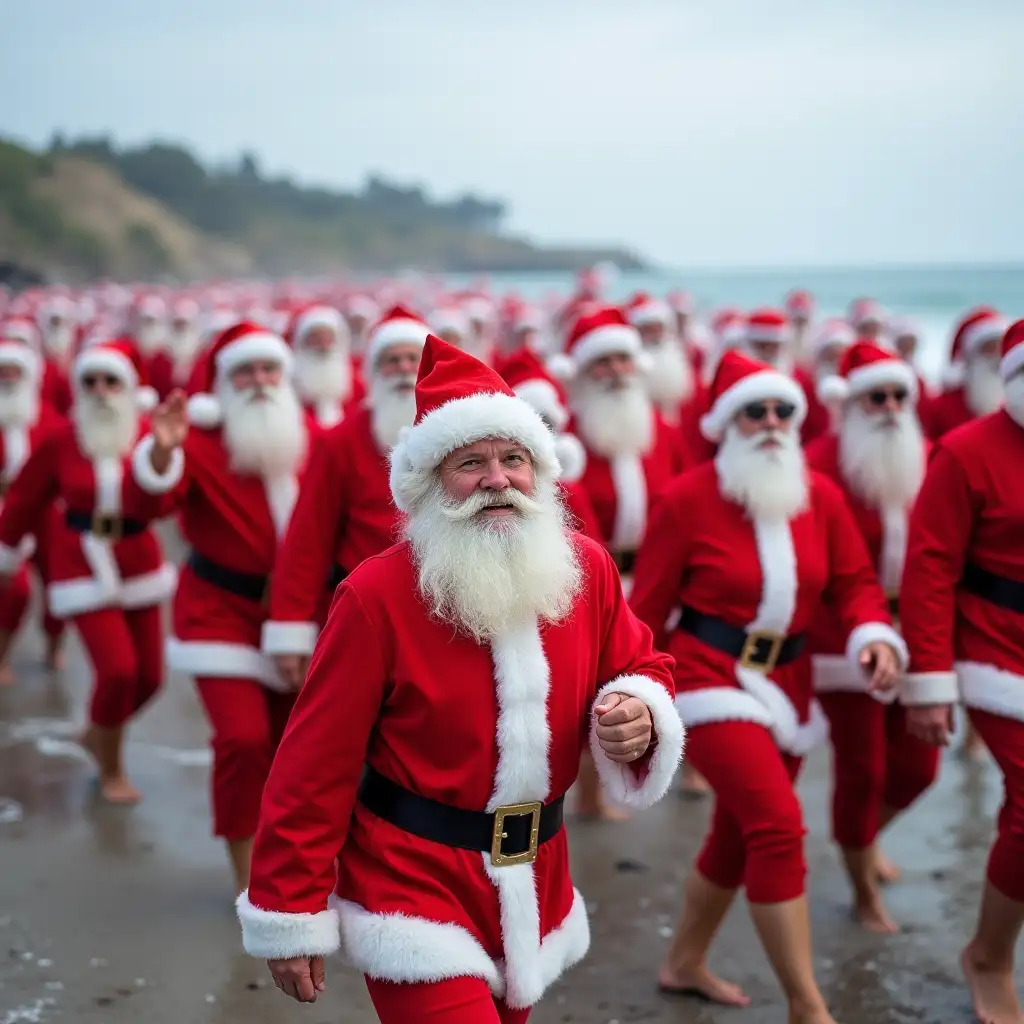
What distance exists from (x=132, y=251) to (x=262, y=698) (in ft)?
167

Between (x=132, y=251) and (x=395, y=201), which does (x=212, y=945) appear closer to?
(x=132, y=251)

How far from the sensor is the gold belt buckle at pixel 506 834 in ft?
10.5

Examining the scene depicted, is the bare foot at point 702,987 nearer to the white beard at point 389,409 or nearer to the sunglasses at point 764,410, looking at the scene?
the sunglasses at point 764,410

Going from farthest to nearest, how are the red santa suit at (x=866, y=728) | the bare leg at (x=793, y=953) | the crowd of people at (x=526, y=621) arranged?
the red santa suit at (x=866, y=728), the bare leg at (x=793, y=953), the crowd of people at (x=526, y=621)

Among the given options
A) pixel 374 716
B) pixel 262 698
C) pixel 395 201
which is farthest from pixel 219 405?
pixel 395 201

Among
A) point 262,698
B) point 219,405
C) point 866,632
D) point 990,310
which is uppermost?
point 990,310

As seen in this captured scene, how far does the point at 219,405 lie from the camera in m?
6.25

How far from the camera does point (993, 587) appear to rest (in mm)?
4676

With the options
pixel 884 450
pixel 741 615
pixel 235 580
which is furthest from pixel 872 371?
pixel 235 580

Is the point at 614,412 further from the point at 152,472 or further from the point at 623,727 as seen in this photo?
the point at 623,727

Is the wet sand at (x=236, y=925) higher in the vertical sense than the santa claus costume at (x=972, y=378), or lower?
lower

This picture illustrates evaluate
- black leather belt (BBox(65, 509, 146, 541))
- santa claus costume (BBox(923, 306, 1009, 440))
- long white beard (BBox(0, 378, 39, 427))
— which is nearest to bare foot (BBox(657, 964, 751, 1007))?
black leather belt (BBox(65, 509, 146, 541))

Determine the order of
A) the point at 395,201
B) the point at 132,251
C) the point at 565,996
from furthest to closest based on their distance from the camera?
the point at 395,201, the point at 132,251, the point at 565,996

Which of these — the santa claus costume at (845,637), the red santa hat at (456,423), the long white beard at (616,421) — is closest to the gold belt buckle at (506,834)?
the red santa hat at (456,423)
